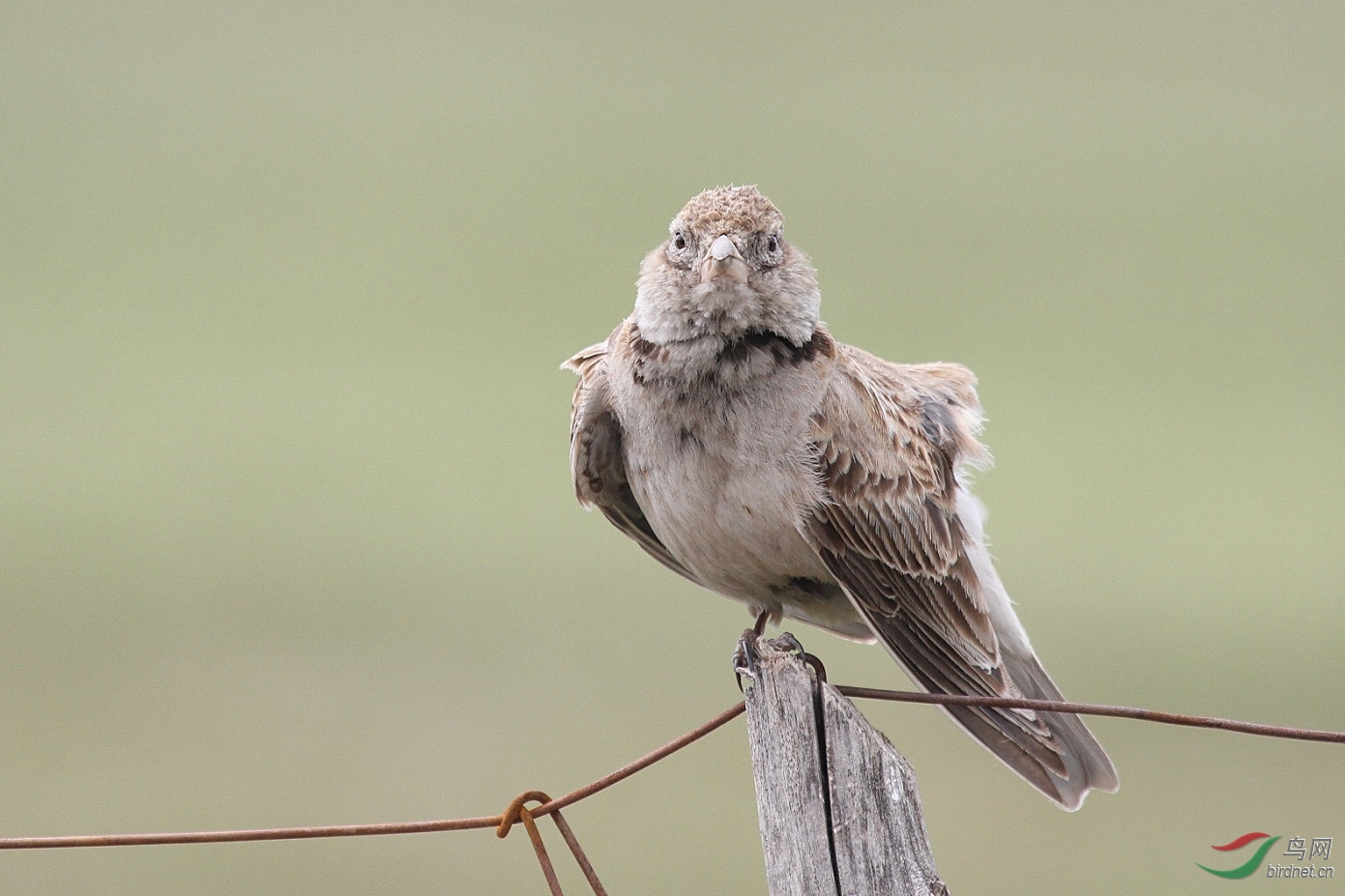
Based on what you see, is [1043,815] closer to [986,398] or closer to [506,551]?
[506,551]

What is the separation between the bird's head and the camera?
4.88 metres

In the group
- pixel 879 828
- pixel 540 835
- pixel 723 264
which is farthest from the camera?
pixel 723 264

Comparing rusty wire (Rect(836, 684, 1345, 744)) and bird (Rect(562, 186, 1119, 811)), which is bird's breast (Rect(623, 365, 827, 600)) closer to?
bird (Rect(562, 186, 1119, 811))

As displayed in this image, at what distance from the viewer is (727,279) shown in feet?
15.9

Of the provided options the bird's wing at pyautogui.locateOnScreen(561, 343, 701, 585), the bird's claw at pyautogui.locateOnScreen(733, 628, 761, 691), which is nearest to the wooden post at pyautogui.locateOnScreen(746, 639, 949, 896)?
the bird's claw at pyautogui.locateOnScreen(733, 628, 761, 691)

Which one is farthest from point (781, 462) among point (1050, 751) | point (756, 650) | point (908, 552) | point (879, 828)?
point (879, 828)

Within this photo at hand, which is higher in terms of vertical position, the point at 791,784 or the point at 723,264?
the point at 723,264

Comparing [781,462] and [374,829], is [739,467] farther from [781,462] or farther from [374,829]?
[374,829]

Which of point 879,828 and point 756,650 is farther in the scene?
point 756,650

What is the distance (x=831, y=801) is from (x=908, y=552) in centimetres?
181

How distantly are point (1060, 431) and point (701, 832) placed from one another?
1095 centimetres

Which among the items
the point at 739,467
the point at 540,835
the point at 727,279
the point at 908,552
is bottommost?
the point at 540,835

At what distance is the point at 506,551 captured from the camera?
18078mm

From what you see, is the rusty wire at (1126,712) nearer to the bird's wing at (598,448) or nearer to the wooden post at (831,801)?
the wooden post at (831,801)
